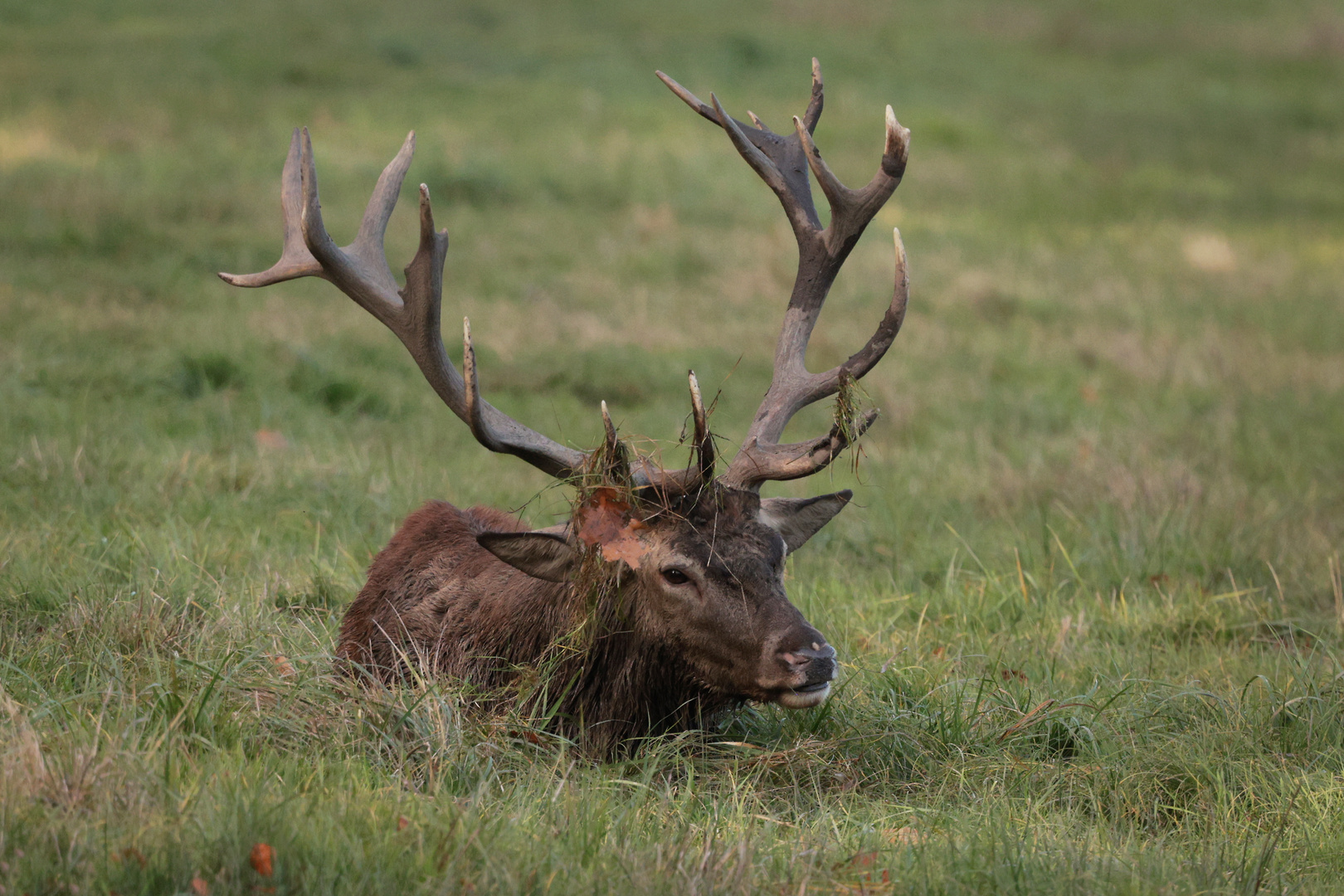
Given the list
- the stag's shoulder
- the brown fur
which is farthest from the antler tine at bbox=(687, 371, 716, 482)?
the stag's shoulder

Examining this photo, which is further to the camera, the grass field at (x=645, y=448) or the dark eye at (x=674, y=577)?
the dark eye at (x=674, y=577)

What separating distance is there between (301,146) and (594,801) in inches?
106

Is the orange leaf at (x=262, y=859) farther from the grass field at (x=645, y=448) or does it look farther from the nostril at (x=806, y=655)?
A: the nostril at (x=806, y=655)

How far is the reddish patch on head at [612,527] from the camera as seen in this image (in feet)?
13.8

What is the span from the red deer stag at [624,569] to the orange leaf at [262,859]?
1.15 meters

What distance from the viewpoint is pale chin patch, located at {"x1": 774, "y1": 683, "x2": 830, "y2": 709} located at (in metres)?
3.91

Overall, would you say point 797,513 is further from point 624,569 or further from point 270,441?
point 270,441

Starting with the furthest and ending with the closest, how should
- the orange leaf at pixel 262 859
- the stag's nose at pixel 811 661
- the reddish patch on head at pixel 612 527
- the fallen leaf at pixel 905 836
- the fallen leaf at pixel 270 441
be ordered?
the fallen leaf at pixel 270 441, the reddish patch on head at pixel 612 527, the stag's nose at pixel 811 661, the fallen leaf at pixel 905 836, the orange leaf at pixel 262 859

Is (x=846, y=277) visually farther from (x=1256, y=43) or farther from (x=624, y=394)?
(x=1256, y=43)

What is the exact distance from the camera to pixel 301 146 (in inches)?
197

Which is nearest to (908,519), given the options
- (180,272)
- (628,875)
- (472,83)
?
(628,875)

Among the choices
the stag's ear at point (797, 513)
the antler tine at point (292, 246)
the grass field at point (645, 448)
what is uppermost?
the antler tine at point (292, 246)

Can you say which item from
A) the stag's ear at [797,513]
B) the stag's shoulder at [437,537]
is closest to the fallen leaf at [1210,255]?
the stag's ear at [797,513]

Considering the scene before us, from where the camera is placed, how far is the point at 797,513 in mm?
4562
